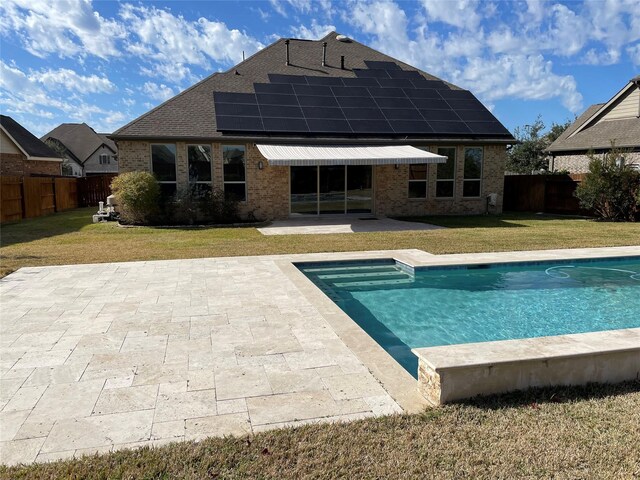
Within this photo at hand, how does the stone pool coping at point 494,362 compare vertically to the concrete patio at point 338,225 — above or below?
below

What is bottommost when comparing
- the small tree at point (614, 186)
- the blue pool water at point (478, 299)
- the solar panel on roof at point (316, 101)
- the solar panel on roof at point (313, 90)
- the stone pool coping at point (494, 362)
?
the blue pool water at point (478, 299)

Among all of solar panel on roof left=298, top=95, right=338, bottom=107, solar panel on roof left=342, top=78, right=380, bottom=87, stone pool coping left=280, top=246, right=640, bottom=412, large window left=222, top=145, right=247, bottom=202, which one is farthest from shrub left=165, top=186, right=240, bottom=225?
stone pool coping left=280, top=246, right=640, bottom=412

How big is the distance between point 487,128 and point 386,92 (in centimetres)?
557

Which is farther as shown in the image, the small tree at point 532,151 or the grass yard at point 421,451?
the small tree at point 532,151

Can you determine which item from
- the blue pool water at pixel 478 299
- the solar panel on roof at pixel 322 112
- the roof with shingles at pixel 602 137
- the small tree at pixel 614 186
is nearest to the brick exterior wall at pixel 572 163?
the roof with shingles at pixel 602 137

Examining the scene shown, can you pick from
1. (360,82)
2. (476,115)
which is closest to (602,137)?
(476,115)

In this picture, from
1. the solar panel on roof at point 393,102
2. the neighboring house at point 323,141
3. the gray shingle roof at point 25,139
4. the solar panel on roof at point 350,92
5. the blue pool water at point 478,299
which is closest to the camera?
the blue pool water at point 478,299

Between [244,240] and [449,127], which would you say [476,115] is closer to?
[449,127]

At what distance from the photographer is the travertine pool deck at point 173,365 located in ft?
13.1

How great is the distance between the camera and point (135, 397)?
177 inches

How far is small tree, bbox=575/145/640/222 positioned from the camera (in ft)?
68.1

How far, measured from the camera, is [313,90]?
76.9ft

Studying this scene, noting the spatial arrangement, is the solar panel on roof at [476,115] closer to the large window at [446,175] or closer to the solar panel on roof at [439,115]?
the solar panel on roof at [439,115]

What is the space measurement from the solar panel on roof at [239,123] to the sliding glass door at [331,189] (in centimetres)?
257
